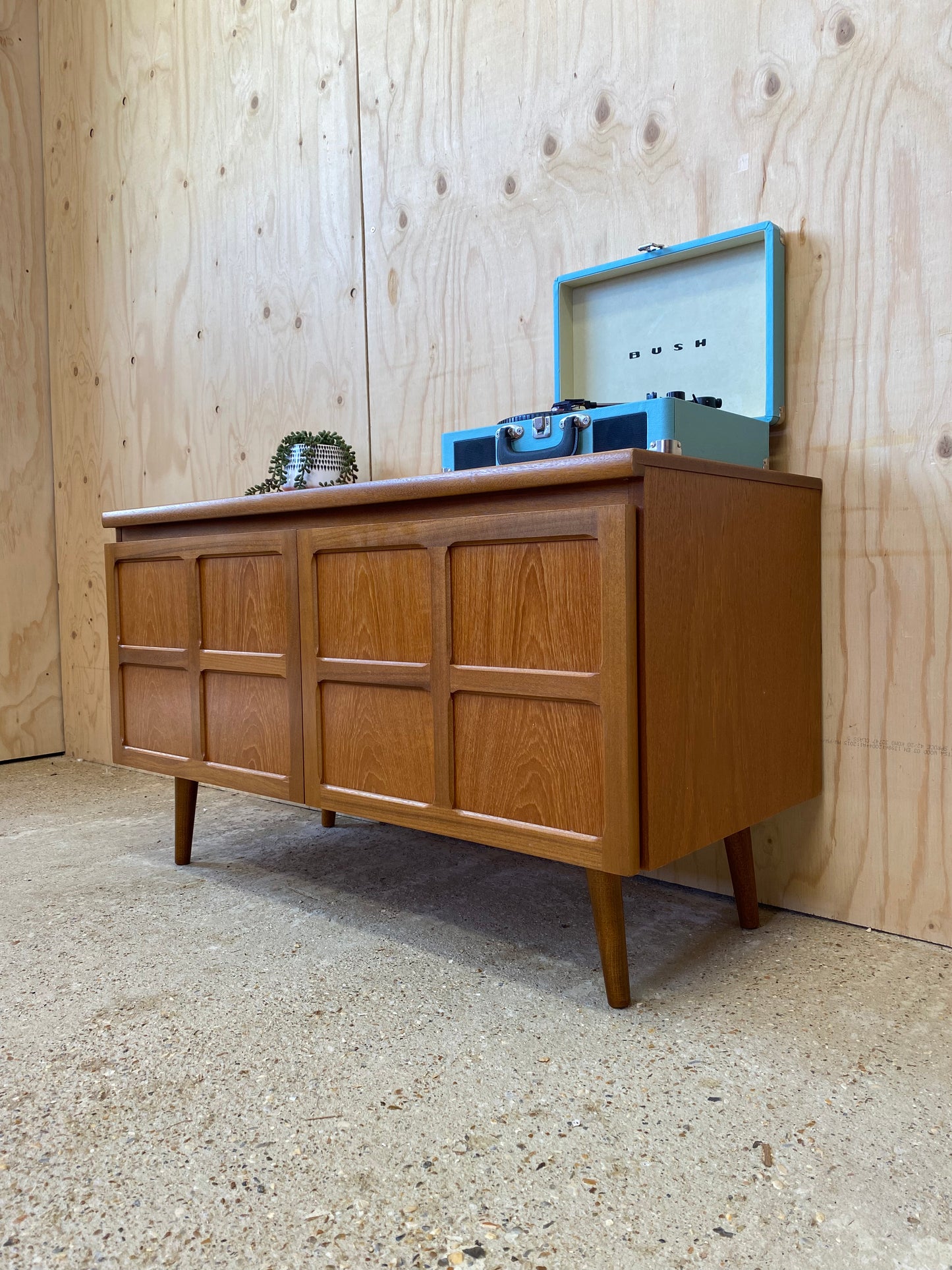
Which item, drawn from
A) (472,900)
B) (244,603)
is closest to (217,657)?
(244,603)

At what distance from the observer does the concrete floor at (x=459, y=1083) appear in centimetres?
79

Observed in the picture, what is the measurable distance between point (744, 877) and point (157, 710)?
3.58ft

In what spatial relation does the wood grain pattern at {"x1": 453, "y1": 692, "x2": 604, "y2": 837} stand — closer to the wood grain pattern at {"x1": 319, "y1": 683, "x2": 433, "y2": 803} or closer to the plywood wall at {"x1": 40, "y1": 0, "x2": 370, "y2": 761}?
the wood grain pattern at {"x1": 319, "y1": 683, "x2": 433, "y2": 803}

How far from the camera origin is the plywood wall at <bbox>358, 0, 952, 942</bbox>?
4.36 ft

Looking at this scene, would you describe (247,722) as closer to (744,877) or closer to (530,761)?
(530,761)

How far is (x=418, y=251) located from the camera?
198 centimetres

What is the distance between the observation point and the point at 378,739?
4.47 feet

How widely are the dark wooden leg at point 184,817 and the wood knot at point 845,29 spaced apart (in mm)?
1641

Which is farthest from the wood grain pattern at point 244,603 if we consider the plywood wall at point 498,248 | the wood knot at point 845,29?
→ the wood knot at point 845,29

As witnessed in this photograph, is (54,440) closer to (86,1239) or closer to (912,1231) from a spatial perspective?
(86,1239)

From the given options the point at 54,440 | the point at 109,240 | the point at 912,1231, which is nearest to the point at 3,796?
the point at 54,440

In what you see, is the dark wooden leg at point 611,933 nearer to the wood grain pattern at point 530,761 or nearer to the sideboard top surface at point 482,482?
the wood grain pattern at point 530,761

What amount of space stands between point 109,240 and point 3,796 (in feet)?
5.36

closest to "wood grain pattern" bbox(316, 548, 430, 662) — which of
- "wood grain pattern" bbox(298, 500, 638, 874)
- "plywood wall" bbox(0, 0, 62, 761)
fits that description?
"wood grain pattern" bbox(298, 500, 638, 874)
